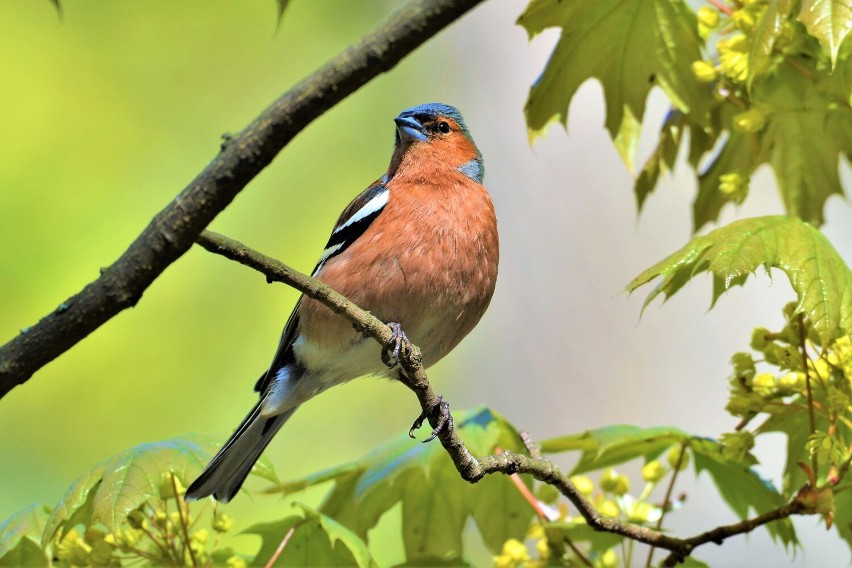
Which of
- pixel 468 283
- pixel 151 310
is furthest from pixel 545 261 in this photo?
pixel 468 283

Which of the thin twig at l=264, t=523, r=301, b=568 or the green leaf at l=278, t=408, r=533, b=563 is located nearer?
the thin twig at l=264, t=523, r=301, b=568

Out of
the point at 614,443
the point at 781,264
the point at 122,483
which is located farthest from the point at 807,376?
the point at 122,483

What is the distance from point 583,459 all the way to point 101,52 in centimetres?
802

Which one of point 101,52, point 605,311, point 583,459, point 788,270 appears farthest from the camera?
point 101,52

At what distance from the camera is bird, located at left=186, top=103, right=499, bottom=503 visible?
3.21 metres

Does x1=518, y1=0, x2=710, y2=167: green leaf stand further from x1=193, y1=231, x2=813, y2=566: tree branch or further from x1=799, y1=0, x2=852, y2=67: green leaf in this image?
x1=193, y1=231, x2=813, y2=566: tree branch

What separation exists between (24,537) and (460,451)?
1278 mm

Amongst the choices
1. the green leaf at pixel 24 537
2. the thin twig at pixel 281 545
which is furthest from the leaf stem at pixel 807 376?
the green leaf at pixel 24 537

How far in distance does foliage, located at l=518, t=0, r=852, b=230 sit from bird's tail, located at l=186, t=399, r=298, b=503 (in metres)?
1.43

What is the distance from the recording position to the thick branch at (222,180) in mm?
1518

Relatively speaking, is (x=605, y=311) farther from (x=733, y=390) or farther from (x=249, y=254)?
(x=249, y=254)

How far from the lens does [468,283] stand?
3.30 metres

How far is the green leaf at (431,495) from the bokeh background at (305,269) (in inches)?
129

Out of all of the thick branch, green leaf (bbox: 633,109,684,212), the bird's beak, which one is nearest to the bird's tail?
the bird's beak
